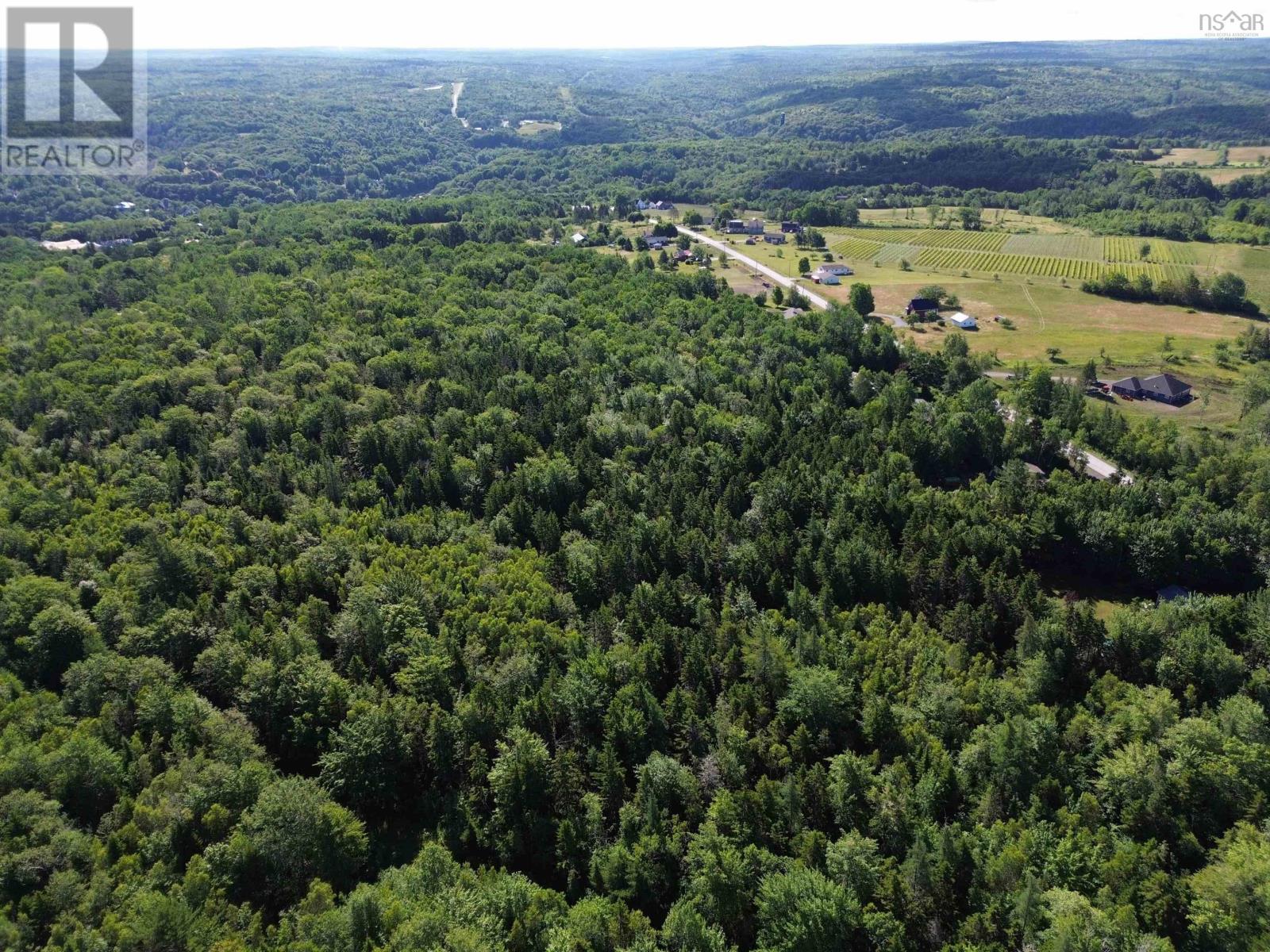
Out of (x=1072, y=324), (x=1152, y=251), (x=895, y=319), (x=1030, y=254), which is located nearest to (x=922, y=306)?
(x=895, y=319)

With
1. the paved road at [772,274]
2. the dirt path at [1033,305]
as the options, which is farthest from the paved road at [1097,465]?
the paved road at [772,274]

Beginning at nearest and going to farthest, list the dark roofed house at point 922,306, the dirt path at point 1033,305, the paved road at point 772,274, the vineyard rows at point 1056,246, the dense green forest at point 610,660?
the dense green forest at point 610,660, the dirt path at point 1033,305, the dark roofed house at point 922,306, the paved road at point 772,274, the vineyard rows at point 1056,246

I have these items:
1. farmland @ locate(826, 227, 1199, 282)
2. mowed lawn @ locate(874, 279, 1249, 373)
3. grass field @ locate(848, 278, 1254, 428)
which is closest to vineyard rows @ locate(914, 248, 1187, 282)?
farmland @ locate(826, 227, 1199, 282)

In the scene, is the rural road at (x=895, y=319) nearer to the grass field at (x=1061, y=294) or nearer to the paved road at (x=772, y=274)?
the paved road at (x=772, y=274)

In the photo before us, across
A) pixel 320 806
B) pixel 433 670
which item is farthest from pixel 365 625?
pixel 320 806

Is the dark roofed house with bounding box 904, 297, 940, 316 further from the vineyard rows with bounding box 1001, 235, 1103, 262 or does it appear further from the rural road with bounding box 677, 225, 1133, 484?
the vineyard rows with bounding box 1001, 235, 1103, 262
